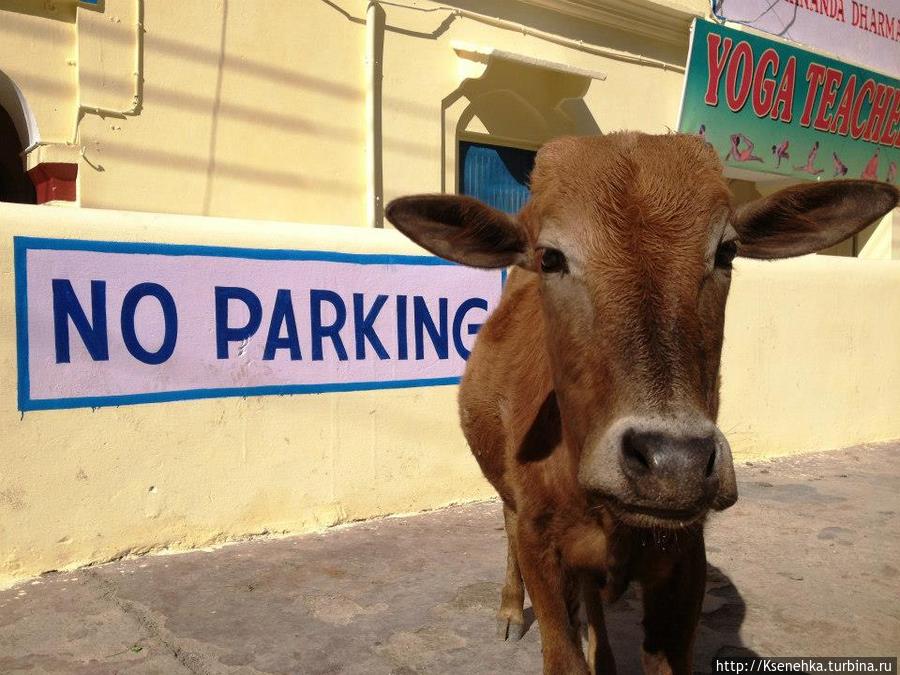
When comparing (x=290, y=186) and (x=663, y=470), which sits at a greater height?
(x=290, y=186)

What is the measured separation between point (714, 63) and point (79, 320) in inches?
272

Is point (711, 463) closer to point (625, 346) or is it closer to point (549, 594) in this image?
point (625, 346)

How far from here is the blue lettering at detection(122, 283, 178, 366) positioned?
4.33m

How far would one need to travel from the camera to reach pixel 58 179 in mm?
5145

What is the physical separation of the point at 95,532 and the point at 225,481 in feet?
2.44

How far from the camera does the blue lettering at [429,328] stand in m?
5.46

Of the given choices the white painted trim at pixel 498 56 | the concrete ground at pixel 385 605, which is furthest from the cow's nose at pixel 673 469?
the white painted trim at pixel 498 56

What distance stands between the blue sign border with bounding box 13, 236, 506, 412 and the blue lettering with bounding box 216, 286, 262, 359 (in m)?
0.21

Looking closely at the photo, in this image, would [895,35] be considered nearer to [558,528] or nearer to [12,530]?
[558,528]

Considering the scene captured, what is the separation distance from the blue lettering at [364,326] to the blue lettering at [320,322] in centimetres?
9

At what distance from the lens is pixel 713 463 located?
1771mm

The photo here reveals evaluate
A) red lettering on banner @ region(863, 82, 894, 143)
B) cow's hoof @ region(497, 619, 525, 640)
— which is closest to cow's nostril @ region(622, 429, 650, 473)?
cow's hoof @ region(497, 619, 525, 640)

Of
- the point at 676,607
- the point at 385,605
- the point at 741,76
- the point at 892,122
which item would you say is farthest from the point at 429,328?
the point at 892,122

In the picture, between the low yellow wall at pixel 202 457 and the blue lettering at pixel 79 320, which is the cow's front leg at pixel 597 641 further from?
the blue lettering at pixel 79 320
